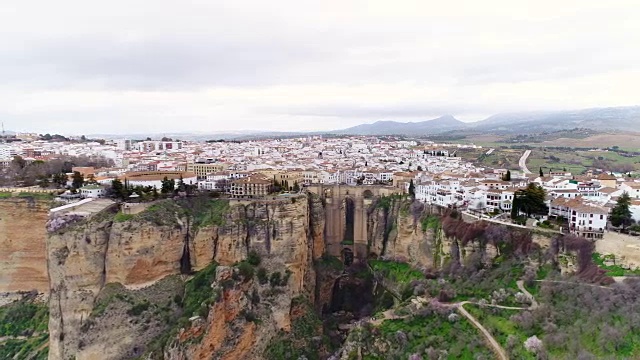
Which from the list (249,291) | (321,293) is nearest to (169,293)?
(249,291)

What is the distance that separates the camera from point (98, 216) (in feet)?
101

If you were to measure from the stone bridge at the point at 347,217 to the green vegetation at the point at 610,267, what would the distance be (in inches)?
695

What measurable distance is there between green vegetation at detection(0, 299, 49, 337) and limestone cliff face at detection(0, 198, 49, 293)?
4.12 ft

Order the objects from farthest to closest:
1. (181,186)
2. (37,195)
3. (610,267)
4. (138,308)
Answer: (181,186) → (37,195) → (138,308) → (610,267)

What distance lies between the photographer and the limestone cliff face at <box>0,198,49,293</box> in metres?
35.7

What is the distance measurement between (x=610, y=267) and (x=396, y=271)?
14267mm

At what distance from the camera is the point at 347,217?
42500mm

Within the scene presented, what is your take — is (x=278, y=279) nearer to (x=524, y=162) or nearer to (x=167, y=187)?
(x=167, y=187)

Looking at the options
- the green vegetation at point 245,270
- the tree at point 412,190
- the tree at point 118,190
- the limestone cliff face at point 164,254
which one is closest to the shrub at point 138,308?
the limestone cliff face at point 164,254

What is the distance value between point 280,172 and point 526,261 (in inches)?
1014

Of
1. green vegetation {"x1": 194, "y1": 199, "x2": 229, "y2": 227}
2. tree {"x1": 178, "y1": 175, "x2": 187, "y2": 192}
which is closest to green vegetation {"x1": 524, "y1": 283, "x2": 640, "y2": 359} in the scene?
green vegetation {"x1": 194, "y1": 199, "x2": 229, "y2": 227}

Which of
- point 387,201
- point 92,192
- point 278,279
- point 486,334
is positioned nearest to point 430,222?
point 387,201

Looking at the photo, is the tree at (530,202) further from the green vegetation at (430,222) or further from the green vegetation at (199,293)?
the green vegetation at (199,293)

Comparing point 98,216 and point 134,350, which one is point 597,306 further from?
point 98,216
